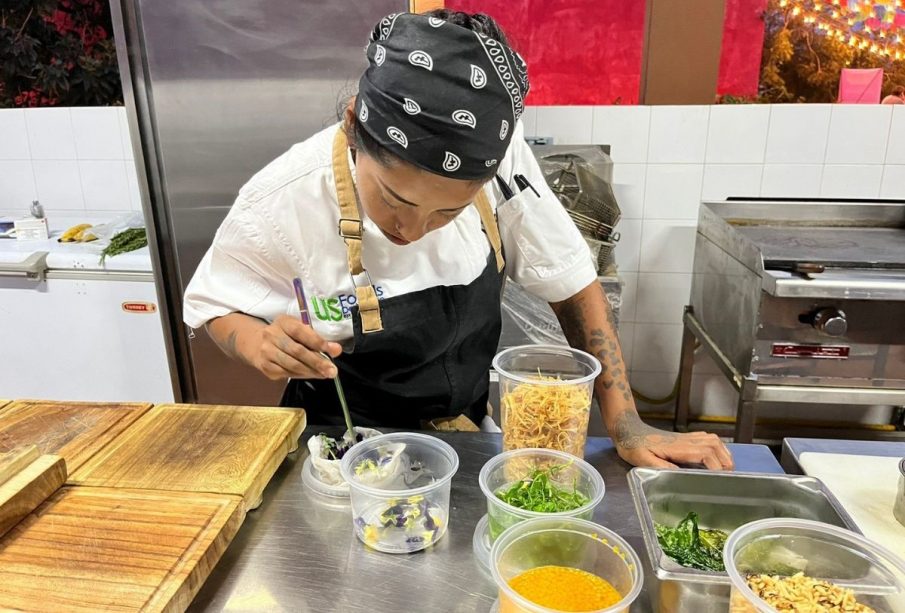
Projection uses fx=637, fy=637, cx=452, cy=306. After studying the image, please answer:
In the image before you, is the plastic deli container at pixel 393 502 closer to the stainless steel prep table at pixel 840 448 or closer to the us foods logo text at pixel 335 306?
the us foods logo text at pixel 335 306

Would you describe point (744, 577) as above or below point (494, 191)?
below

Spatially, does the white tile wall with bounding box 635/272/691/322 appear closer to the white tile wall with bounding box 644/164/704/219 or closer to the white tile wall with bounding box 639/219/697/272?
the white tile wall with bounding box 639/219/697/272

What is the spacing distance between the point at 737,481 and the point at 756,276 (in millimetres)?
1399

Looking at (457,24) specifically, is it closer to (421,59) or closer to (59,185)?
(421,59)

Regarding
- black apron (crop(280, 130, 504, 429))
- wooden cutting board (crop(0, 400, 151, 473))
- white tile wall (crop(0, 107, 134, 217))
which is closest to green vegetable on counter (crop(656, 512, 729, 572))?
black apron (crop(280, 130, 504, 429))

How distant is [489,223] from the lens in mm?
1385

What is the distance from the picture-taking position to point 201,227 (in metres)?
2.47

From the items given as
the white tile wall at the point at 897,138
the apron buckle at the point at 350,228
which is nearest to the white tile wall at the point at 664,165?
the white tile wall at the point at 897,138

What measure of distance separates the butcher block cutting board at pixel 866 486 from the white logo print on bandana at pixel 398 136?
38.4 inches

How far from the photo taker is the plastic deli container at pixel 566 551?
2.58 feet

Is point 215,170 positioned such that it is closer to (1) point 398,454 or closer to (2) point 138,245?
(2) point 138,245

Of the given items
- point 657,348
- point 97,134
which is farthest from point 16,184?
point 657,348

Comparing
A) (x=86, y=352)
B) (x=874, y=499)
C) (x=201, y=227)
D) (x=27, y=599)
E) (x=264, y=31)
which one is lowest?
(x=86, y=352)

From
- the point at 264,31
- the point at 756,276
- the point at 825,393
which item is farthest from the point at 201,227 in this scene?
the point at 825,393
